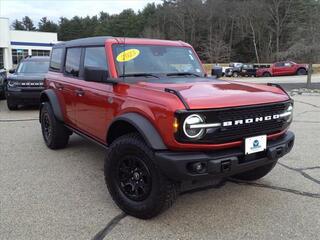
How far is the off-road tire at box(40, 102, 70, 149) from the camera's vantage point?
20.8 feet

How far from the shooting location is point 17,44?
55594 millimetres

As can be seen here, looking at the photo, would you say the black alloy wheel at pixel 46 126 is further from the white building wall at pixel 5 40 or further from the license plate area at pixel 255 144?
the white building wall at pixel 5 40

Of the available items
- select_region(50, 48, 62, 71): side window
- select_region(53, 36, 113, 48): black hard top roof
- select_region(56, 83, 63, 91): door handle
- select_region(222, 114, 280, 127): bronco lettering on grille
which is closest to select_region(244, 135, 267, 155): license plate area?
select_region(222, 114, 280, 127): bronco lettering on grille

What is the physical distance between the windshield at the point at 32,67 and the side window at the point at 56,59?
6002 millimetres

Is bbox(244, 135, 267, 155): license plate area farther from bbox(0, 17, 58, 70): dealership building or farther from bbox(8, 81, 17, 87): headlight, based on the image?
bbox(0, 17, 58, 70): dealership building

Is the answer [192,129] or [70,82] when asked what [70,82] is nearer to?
[70,82]

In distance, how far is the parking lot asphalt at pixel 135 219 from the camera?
363 centimetres

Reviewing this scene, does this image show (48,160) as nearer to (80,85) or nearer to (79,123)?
(79,123)

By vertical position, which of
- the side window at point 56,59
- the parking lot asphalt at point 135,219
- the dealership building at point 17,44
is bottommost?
the parking lot asphalt at point 135,219

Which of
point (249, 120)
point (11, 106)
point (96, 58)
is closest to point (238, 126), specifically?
point (249, 120)

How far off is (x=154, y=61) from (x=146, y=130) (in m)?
1.62

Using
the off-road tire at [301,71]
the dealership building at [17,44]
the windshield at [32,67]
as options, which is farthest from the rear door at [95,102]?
the dealership building at [17,44]

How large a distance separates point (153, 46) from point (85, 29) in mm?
108397

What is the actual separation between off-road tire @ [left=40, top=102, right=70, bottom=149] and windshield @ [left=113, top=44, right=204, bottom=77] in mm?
2114
